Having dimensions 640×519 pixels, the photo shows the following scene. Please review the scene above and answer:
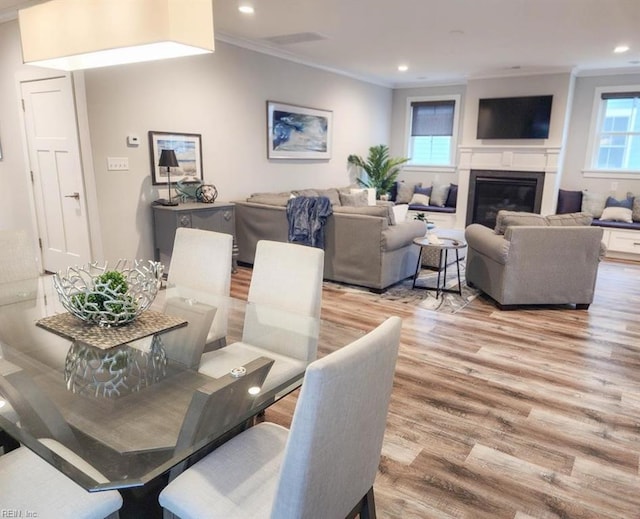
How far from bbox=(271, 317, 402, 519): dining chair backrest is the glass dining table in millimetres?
347

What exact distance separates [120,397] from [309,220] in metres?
3.40

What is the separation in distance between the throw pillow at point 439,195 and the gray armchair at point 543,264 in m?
4.03

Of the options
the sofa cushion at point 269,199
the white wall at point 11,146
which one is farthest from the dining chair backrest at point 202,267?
the white wall at point 11,146

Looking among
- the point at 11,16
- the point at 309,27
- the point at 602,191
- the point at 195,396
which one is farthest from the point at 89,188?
the point at 602,191

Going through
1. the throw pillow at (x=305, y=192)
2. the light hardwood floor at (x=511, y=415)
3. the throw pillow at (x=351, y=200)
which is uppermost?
the throw pillow at (x=305, y=192)

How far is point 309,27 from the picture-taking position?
15.4 ft

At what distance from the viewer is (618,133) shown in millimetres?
6801

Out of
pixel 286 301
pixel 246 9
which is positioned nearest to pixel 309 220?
pixel 246 9

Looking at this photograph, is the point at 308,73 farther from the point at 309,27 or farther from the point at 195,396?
the point at 195,396

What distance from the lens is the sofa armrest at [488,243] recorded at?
12.7 feet

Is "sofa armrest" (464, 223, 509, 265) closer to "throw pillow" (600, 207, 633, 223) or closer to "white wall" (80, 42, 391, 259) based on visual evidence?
"white wall" (80, 42, 391, 259)

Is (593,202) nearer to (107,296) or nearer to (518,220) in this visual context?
(518,220)

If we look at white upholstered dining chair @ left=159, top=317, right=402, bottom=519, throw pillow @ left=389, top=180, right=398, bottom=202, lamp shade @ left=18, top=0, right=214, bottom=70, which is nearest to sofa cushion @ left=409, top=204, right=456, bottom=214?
throw pillow @ left=389, top=180, right=398, bottom=202

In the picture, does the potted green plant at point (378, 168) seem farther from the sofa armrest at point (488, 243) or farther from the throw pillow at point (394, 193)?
the sofa armrest at point (488, 243)
